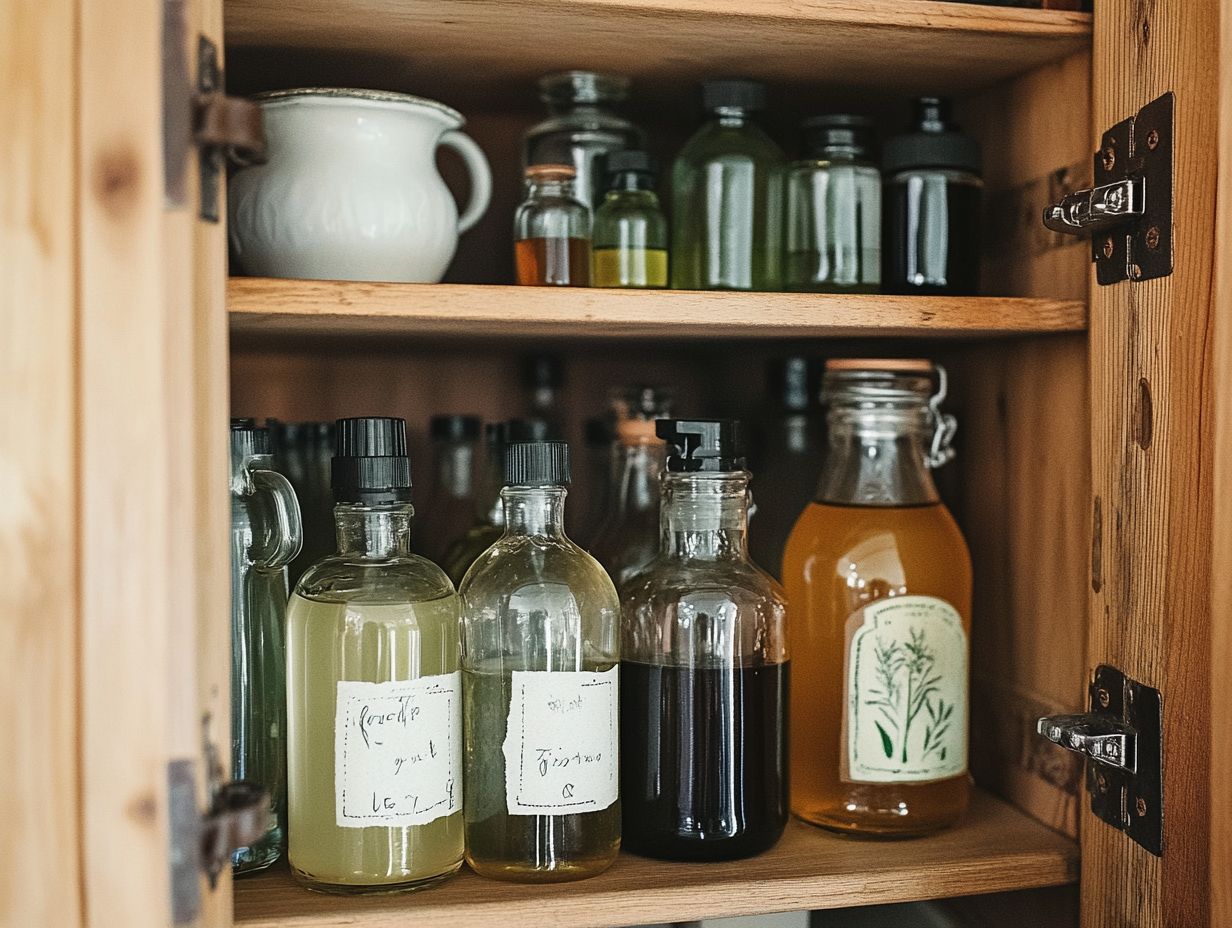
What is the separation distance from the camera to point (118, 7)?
0.55 m

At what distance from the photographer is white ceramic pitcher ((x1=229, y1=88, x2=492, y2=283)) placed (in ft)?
2.60

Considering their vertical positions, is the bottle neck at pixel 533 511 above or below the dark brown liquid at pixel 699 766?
above

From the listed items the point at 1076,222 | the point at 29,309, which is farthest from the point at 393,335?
the point at 1076,222

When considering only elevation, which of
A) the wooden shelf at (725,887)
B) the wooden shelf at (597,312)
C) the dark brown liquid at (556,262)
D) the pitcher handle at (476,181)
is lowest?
the wooden shelf at (725,887)

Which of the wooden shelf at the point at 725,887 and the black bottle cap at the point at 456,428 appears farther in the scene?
the black bottle cap at the point at 456,428

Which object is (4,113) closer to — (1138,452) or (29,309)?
(29,309)

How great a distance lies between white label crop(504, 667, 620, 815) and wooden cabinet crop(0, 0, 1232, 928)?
60mm

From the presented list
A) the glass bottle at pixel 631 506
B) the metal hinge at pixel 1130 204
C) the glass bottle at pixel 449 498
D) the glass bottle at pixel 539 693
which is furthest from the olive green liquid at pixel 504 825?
the metal hinge at pixel 1130 204

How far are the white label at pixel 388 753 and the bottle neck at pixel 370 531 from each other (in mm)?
99

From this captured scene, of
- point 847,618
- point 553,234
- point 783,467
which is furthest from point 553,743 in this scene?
point 783,467

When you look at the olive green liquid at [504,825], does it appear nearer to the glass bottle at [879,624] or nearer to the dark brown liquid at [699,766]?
the dark brown liquid at [699,766]

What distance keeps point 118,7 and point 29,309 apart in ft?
0.49

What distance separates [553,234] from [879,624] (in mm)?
392

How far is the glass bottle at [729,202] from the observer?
898mm
